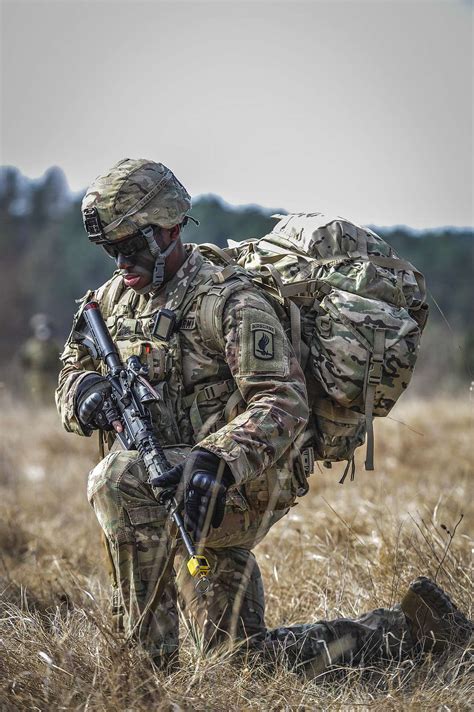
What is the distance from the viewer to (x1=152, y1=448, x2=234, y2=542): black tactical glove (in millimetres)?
3361

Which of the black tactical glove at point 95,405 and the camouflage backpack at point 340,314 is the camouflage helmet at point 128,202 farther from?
the black tactical glove at point 95,405

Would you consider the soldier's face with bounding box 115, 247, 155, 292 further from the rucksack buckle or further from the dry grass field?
the dry grass field

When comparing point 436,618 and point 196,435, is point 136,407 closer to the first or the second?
point 196,435

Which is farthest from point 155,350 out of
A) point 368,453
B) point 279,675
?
point 279,675

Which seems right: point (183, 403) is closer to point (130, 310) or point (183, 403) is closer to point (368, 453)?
point (130, 310)

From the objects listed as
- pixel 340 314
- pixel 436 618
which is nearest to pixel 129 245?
pixel 340 314

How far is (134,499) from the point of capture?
12.0 ft

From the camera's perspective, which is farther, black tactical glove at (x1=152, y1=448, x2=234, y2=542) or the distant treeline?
the distant treeline

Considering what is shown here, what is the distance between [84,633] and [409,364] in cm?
151

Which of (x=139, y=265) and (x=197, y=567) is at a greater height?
(x=139, y=265)

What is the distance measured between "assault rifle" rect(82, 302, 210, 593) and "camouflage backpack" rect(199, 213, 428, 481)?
338 mm

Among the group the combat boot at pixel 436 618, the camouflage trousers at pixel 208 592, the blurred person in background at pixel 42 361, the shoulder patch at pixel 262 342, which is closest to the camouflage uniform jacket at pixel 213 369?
the shoulder patch at pixel 262 342

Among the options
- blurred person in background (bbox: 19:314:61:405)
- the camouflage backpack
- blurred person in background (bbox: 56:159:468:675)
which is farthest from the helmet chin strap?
blurred person in background (bbox: 19:314:61:405)

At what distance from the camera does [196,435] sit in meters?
3.89
